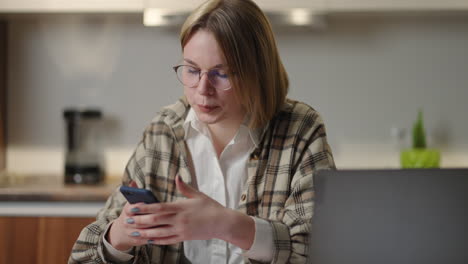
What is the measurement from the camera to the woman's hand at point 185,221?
1036 mm

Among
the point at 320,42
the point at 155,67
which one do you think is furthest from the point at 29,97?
the point at 320,42

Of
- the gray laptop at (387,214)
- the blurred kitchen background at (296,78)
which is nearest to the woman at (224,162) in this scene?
the gray laptop at (387,214)

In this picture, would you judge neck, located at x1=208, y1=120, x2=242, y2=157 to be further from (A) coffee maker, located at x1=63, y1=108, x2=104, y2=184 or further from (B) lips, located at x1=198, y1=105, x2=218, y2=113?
(A) coffee maker, located at x1=63, y1=108, x2=104, y2=184

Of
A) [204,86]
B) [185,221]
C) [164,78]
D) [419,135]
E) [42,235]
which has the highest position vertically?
[164,78]

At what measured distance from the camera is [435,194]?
2.51 ft

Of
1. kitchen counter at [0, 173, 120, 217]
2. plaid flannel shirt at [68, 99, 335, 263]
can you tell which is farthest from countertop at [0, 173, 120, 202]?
plaid flannel shirt at [68, 99, 335, 263]

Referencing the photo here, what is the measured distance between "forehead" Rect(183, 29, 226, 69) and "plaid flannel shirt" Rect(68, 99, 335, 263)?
227 mm

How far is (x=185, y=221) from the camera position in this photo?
104 centimetres

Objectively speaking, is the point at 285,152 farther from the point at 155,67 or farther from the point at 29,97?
the point at 29,97

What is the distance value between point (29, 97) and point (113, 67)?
415 millimetres

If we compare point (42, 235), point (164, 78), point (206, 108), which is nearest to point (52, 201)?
point (42, 235)

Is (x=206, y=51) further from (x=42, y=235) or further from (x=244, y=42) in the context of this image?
(x=42, y=235)

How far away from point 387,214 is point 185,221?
0.39m

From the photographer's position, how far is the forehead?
1232 millimetres
